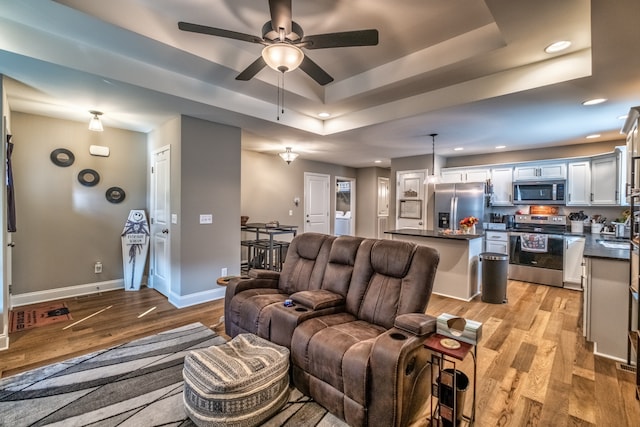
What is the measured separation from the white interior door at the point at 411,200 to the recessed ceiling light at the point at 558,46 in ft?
Result: 12.9

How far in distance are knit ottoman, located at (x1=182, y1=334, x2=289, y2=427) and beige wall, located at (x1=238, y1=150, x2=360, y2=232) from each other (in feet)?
15.3

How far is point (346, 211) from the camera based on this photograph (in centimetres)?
928

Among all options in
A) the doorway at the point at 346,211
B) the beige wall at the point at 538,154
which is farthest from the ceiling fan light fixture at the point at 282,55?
the doorway at the point at 346,211

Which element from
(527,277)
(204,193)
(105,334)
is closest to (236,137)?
(204,193)

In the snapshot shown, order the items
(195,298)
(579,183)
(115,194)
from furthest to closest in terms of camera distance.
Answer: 1. (579,183)
2. (115,194)
3. (195,298)

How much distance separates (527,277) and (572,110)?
10.1 ft

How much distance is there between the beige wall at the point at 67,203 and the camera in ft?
12.7

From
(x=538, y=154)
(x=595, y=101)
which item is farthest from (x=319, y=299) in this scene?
(x=538, y=154)

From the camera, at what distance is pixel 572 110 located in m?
3.44

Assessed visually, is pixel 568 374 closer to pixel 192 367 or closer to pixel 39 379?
pixel 192 367

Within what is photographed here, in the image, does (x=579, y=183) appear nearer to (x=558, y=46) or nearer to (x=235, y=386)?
(x=558, y=46)

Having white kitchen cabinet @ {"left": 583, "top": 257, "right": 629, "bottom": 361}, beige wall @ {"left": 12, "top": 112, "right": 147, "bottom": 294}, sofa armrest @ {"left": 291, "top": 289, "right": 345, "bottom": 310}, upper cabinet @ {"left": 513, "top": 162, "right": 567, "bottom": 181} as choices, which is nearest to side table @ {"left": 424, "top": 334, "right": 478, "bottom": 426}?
sofa armrest @ {"left": 291, "top": 289, "right": 345, "bottom": 310}

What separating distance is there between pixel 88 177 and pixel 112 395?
3.57 meters

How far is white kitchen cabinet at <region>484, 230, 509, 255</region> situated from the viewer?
5438mm
